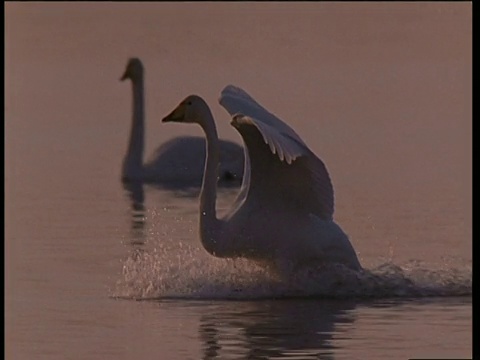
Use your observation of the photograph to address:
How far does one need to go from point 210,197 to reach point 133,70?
9.29 meters

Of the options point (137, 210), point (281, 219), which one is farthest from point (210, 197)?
point (137, 210)

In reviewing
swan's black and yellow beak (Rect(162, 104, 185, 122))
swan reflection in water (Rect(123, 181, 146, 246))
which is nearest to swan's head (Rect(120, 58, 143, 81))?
swan reflection in water (Rect(123, 181, 146, 246))

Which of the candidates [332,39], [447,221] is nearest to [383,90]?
[332,39]

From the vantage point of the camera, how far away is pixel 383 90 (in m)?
24.9

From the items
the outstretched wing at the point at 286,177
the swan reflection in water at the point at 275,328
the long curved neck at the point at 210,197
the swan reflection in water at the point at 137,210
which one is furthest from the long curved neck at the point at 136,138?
the swan reflection in water at the point at 275,328

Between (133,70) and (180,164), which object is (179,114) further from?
(133,70)

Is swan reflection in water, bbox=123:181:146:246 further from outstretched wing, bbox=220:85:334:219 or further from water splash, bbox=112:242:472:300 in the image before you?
outstretched wing, bbox=220:85:334:219

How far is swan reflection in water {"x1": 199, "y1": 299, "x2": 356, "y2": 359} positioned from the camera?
9.74 meters

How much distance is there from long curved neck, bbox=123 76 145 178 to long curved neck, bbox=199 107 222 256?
6.77m

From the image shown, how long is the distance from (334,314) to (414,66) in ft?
58.7

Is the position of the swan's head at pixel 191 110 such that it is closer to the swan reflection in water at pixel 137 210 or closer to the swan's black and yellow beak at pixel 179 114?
the swan's black and yellow beak at pixel 179 114

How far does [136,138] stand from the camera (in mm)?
19422

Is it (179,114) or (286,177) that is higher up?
(179,114)

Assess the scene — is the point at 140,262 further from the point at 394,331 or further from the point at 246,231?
the point at 394,331
